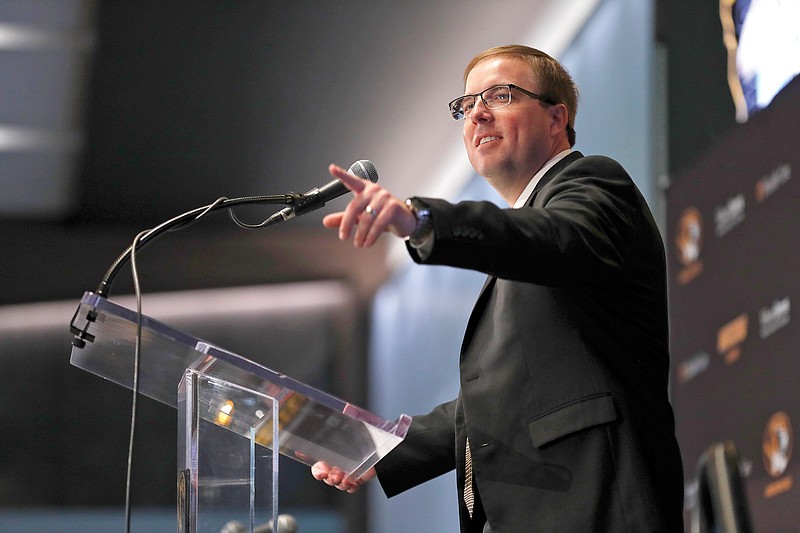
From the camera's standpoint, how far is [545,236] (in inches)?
61.6

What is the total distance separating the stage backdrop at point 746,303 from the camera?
3.04 meters

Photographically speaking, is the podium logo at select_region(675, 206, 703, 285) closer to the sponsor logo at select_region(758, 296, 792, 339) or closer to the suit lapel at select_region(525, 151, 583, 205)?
the sponsor logo at select_region(758, 296, 792, 339)

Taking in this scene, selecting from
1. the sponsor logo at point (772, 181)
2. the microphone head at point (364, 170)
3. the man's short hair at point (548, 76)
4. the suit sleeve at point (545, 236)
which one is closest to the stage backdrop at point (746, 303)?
the sponsor logo at point (772, 181)

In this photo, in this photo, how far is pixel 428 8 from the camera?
5.54 m

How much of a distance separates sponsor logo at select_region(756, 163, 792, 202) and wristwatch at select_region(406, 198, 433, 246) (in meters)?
1.92

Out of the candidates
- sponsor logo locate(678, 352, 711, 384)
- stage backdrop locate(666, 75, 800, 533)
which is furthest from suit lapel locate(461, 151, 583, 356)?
sponsor logo locate(678, 352, 711, 384)

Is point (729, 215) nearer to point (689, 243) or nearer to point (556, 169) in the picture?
point (689, 243)

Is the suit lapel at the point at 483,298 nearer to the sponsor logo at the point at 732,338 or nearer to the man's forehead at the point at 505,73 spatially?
the man's forehead at the point at 505,73

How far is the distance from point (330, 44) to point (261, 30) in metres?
0.38

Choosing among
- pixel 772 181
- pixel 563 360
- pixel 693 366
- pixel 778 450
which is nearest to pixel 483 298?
pixel 563 360

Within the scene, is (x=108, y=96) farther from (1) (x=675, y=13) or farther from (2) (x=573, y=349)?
(2) (x=573, y=349)

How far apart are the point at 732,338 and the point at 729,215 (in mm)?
398

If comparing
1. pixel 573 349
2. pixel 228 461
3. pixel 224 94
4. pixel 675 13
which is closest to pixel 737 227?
pixel 675 13

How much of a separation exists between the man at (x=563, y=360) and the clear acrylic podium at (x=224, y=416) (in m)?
0.21
